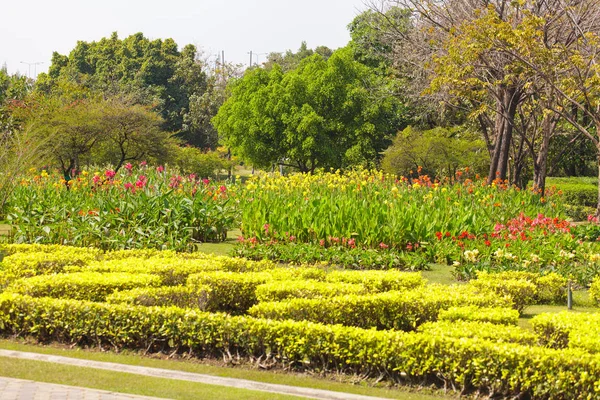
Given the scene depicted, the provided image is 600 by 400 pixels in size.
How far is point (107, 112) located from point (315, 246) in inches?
690

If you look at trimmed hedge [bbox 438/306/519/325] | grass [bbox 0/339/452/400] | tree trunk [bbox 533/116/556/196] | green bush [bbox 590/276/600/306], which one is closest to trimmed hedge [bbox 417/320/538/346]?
trimmed hedge [bbox 438/306/519/325]

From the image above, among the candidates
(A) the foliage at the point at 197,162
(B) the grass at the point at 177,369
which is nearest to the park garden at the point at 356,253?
(B) the grass at the point at 177,369

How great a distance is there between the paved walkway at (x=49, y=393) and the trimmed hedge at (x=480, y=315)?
336cm

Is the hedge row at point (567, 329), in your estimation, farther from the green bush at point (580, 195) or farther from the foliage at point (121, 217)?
the green bush at point (580, 195)

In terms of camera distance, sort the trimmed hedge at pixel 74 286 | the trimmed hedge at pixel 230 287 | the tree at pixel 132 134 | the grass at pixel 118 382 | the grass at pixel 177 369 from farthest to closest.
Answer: the tree at pixel 132 134, the trimmed hedge at pixel 230 287, the trimmed hedge at pixel 74 286, the grass at pixel 177 369, the grass at pixel 118 382

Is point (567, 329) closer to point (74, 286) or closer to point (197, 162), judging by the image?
point (74, 286)

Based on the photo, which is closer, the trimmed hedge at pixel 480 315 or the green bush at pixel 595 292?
the trimmed hedge at pixel 480 315

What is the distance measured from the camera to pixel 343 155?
33.5 meters

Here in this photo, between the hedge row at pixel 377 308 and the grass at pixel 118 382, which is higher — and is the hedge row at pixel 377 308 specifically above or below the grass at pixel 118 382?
above

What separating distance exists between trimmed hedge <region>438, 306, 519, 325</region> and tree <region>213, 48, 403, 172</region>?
24.7 m

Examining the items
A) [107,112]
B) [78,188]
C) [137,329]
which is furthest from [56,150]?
[137,329]

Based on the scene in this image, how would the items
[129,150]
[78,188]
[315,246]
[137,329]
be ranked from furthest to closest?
[129,150] < [78,188] < [315,246] < [137,329]

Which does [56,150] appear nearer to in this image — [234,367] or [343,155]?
[343,155]

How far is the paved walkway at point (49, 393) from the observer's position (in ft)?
18.6
